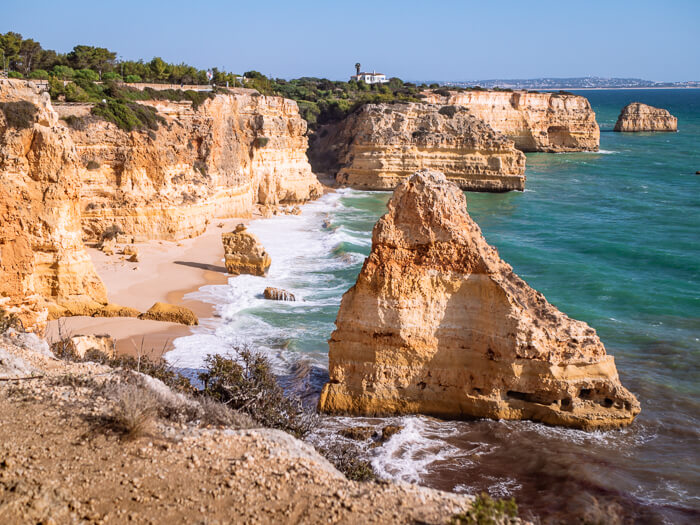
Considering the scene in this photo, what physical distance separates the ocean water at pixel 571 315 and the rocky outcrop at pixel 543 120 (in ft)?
114

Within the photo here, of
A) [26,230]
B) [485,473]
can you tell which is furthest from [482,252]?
[26,230]

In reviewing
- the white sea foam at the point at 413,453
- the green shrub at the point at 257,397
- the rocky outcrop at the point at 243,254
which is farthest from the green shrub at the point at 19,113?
the white sea foam at the point at 413,453

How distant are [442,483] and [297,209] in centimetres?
3288

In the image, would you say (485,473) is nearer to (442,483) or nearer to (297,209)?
(442,483)

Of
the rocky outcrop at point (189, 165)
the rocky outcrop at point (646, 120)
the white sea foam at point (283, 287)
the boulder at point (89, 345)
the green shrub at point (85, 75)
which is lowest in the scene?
the white sea foam at point (283, 287)

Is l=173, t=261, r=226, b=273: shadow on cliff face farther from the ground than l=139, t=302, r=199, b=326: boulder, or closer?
farther from the ground

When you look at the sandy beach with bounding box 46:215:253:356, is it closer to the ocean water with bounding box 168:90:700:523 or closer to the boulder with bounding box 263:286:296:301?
the ocean water with bounding box 168:90:700:523

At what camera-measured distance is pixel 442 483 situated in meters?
9.73

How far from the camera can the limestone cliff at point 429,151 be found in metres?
53.2

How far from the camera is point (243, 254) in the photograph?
82.2 feet

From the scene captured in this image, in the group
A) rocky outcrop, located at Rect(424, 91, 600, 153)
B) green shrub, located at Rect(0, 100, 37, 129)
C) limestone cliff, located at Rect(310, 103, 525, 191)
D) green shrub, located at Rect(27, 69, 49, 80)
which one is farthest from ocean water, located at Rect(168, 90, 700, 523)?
rocky outcrop, located at Rect(424, 91, 600, 153)

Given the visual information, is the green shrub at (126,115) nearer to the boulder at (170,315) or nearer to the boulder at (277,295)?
the boulder at (277,295)

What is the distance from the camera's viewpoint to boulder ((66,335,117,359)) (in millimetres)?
12328

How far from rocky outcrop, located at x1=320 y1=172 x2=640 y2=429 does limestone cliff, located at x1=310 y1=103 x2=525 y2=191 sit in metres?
41.5
